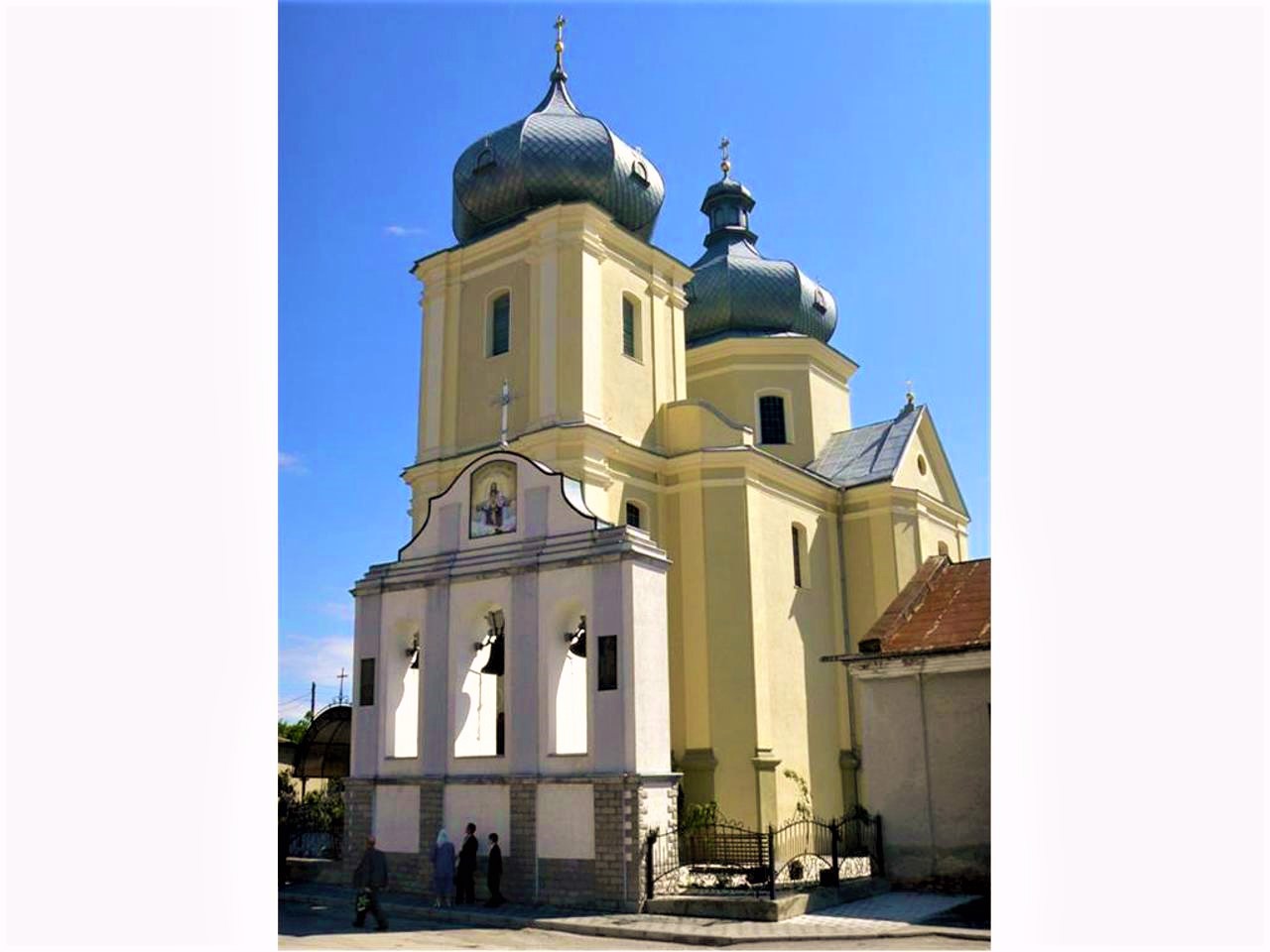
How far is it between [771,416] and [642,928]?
16364 millimetres

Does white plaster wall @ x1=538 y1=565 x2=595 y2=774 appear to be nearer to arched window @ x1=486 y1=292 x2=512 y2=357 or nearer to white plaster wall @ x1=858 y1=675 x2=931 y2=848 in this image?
white plaster wall @ x1=858 y1=675 x2=931 y2=848

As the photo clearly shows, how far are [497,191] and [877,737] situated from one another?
12.7 m

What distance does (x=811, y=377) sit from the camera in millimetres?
26328

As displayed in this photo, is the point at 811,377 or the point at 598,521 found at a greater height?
the point at 811,377

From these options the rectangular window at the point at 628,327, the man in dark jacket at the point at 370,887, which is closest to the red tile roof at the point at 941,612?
the man in dark jacket at the point at 370,887

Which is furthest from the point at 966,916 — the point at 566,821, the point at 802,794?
the point at 802,794

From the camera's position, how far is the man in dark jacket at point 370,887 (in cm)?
1190

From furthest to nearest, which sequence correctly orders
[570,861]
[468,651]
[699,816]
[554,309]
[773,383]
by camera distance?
1. [773,383]
2. [554,309]
3. [699,816]
4. [468,651]
5. [570,861]

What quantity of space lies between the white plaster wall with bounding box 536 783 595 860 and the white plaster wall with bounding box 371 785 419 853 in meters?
2.03

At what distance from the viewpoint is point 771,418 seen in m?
26.3

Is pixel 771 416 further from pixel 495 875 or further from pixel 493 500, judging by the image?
pixel 495 875
